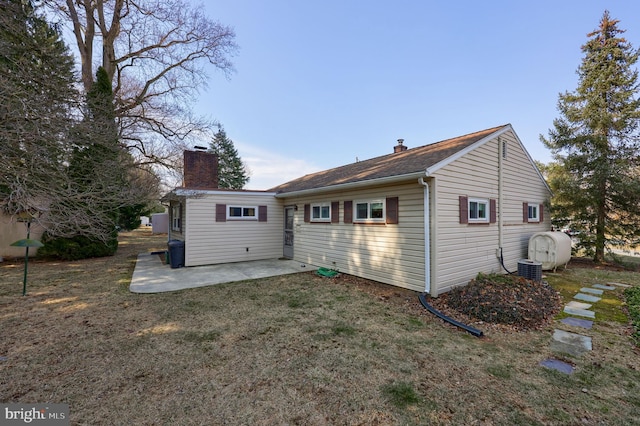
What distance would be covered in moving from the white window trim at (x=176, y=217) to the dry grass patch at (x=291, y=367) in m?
5.60

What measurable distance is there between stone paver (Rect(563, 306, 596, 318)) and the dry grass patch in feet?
1.41

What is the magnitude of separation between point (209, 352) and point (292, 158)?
22.6 meters

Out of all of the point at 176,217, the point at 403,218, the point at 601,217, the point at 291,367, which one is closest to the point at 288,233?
the point at 176,217

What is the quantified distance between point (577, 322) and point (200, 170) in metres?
12.4

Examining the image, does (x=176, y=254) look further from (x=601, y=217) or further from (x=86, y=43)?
(x=601, y=217)

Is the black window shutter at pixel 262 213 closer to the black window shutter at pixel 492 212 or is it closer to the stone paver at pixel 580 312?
the black window shutter at pixel 492 212

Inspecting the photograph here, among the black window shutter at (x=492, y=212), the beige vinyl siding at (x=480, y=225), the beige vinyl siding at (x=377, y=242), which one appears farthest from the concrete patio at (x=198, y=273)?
the black window shutter at (x=492, y=212)

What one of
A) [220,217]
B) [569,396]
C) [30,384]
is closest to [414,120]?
[220,217]

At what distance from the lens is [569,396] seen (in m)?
2.62

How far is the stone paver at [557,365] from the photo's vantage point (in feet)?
10.2

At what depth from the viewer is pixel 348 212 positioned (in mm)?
7797

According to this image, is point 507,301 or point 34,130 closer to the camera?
point 34,130

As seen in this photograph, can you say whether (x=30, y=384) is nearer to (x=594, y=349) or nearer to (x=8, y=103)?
(x=8, y=103)

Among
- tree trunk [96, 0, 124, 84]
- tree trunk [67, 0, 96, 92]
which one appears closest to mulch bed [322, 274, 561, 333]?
tree trunk [67, 0, 96, 92]
